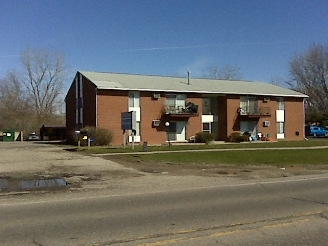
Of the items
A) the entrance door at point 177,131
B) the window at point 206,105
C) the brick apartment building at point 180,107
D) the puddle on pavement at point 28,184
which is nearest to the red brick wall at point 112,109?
the brick apartment building at point 180,107

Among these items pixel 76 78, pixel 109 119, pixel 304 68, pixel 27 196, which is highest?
pixel 304 68

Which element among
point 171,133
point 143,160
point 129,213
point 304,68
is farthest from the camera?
point 304,68

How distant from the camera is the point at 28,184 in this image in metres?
13.6

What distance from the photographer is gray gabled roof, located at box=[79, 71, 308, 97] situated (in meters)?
40.8

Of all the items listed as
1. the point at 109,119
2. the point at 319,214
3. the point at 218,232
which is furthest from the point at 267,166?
the point at 109,119

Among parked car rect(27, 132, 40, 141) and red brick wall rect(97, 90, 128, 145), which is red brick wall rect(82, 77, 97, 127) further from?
parked car rect(27, 132, 40, 141)

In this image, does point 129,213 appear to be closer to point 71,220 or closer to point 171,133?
point 71,220

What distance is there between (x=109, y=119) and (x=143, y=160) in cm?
1671

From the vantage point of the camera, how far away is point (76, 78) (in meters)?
46.0

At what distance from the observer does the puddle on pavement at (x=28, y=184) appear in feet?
41.7

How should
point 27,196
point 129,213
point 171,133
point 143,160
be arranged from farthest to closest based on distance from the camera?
point 171,133, point 143,160, point 27,196, point 129,213

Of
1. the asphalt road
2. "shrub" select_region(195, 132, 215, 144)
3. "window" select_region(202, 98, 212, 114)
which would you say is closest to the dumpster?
"window" select_region(202, 98, 212, 114)

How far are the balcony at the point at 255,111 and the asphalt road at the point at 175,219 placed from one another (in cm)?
3497

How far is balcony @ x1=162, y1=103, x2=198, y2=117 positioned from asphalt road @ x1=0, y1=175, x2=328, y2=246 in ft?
99.2
